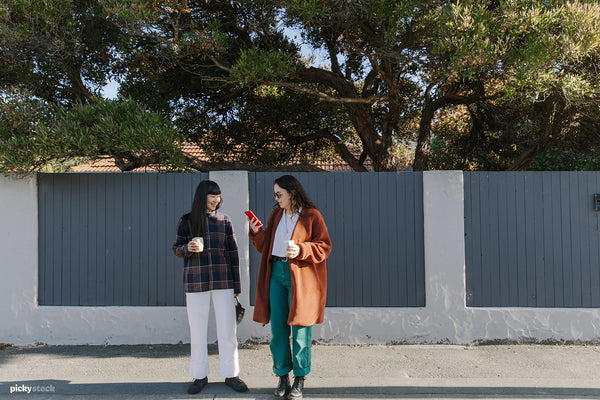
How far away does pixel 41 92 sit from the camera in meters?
7.26

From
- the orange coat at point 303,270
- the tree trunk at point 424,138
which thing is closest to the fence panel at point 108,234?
the orange coat at point 303,270

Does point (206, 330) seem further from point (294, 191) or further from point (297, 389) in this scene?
point (294, 191)

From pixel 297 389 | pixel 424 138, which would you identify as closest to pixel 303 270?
pixel 297 389

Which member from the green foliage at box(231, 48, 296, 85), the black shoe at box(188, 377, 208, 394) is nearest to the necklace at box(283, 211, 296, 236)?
the black shoe at box(188, 377, 208, 394)

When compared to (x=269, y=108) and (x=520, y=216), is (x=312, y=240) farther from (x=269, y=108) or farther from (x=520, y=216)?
(x=269, y=108)

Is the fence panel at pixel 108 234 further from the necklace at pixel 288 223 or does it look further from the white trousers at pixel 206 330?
the necklace at pixel 288 223

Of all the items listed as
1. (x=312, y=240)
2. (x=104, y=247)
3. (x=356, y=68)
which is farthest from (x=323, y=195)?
(x=356, y=68)

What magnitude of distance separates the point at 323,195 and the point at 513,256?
2.18 meters

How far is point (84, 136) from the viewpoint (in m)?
4.98

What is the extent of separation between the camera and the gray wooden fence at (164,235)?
17.7 ft

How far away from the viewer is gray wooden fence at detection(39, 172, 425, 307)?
539cm

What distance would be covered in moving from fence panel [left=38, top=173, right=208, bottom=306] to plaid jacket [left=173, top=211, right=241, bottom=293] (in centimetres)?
145

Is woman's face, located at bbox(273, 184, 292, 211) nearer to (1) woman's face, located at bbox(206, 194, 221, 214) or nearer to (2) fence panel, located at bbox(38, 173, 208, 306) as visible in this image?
(1) woman's face, located at bbox(206, 194, 221, 214)

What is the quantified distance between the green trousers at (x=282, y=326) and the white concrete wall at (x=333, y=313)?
1.49m
